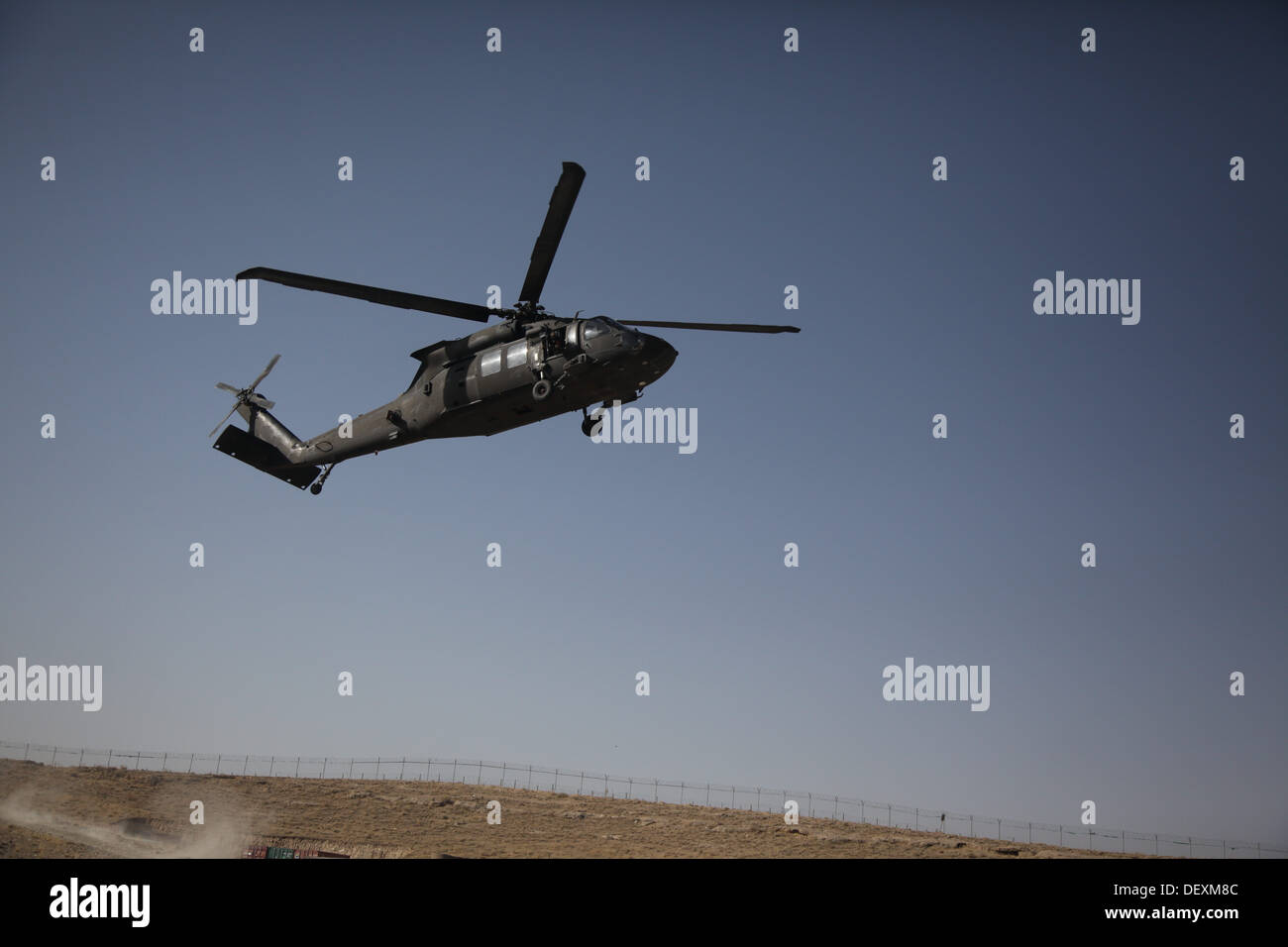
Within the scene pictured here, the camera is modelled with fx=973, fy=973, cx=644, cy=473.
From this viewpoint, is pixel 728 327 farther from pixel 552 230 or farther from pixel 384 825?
pixel 384 825

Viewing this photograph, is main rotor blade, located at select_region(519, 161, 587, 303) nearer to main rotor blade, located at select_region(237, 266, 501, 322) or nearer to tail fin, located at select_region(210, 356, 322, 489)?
main rotor blade, located at select_region(237, 266, 501, 322)

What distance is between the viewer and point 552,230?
23.1 metres

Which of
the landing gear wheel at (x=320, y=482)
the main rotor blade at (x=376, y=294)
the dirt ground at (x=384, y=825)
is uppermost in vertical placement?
the main rotor blade at (x=376, y=294)

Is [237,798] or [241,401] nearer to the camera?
[241,401]

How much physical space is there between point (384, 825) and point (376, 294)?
30.9 meters

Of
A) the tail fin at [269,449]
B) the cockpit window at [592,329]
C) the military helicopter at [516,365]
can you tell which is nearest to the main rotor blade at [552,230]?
the military helicopter at [516,365]

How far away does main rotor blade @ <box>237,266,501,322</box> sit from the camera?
2209cm

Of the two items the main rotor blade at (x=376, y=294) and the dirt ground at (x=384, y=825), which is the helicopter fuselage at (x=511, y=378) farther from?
the dirt ground at (x=384, y=825)

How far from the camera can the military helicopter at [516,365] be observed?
908 inches

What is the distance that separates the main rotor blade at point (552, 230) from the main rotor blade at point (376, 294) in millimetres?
1218
